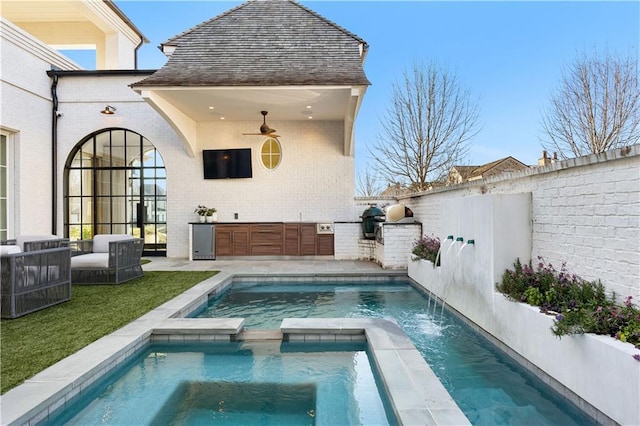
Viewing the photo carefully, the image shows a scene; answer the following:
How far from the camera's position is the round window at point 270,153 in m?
10.6

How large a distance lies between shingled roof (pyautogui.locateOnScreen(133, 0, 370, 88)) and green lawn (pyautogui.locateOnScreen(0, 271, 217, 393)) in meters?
4.23

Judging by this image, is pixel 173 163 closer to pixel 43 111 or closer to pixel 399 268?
pixel 43 111

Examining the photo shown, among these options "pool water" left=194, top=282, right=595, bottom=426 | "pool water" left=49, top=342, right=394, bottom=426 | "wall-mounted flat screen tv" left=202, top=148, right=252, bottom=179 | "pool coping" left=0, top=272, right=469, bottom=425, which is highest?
"wall-mounted flat screen tv" left=202, top=148, right=252, bottom=179

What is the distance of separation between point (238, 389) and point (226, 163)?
8.27 metres

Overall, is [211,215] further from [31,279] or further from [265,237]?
[31,279]

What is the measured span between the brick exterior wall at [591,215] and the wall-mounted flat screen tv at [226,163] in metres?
7.63

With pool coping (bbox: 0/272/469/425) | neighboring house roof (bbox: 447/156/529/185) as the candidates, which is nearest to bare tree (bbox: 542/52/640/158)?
neighboring house roof (bbox: 447/156/529/185)

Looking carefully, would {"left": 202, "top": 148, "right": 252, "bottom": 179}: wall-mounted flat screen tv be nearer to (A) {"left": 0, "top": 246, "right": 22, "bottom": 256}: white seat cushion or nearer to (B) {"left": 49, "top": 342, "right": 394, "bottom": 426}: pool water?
(A) {"left": 0, "top": 246, "right": 22, "bottom": 256}: white seat cushion

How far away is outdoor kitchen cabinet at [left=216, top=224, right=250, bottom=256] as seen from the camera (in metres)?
9.94

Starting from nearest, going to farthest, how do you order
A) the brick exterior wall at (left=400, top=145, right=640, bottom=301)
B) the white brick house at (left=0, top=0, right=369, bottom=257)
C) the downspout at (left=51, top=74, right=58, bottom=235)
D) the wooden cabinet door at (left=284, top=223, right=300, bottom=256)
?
the brick exterior wall at (left=400, top=145, right=640, bottom=301) < the white brick house at (left=0, top=0, right=369, bottom=257) < the wooden cabinet door at (left=284, top=223, right=300, bottom=256) < the downspout at (left=51, top=74, right=58, bottom=235)

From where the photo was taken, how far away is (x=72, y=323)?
165 inches

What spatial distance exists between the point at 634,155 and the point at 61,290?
6284mm

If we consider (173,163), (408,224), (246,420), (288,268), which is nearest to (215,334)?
(246,420)

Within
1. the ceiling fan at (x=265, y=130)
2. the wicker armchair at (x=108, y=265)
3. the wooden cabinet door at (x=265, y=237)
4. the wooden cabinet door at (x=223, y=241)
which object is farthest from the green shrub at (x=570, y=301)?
the wooden cabinet door at (x=223, y=241)
